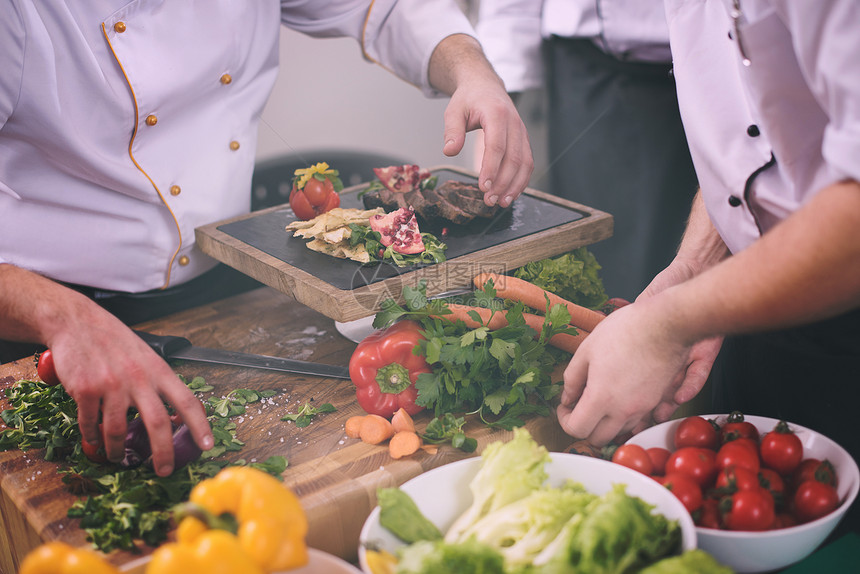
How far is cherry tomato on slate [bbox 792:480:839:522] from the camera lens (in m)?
0.73

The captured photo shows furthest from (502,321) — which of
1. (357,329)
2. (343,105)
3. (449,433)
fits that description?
(343,105)

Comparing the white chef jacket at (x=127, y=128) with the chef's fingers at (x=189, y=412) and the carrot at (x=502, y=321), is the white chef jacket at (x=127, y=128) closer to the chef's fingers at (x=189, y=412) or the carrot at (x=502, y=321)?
the chef's fingers at (x=189, y=412)

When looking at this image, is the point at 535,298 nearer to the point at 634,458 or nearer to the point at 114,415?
the point at 634,458

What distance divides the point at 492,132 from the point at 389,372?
1.91 ft

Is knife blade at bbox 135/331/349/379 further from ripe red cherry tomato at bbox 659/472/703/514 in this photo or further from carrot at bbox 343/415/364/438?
ripe red cherry tomato at bbox 659/472/703/514

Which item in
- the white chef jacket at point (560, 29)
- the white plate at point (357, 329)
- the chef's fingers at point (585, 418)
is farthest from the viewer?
the white chef jacket at point (560, 29)

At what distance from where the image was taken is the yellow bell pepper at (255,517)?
618 mm

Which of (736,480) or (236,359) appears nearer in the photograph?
(736,480)

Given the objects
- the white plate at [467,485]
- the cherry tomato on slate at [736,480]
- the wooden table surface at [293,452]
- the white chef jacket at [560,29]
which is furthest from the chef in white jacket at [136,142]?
the cherry tomato on slate at [736,480]

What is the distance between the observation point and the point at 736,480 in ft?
2.48

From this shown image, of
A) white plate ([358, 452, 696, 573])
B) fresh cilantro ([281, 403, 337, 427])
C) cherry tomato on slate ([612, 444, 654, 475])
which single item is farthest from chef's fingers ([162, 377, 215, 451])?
cherry tomato on slate ([612, 444, 654, 475])

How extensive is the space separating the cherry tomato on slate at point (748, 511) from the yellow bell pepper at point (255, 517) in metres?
0.44

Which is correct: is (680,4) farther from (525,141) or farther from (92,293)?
(92,293)

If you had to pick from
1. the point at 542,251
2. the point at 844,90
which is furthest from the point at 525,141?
the point at 844,90
